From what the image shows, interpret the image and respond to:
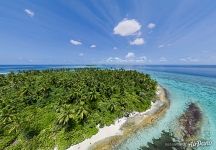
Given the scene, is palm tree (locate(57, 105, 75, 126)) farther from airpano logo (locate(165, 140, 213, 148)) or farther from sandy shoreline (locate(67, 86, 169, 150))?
airpano logo (locate(165, 140, 213, 148))

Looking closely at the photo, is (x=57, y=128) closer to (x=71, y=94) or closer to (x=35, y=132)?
(x=35, y=132)

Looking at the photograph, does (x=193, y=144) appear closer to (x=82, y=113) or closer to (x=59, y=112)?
(x=82, y=113)

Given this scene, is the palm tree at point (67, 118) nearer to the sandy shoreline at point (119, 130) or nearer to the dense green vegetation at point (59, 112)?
the dense green vegetation at point (59, 112)

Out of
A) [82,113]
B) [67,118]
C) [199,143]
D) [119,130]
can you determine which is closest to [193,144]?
[199,143]

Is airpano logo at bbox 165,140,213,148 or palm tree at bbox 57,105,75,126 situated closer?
airpano logo at bbox 165,140,213,148

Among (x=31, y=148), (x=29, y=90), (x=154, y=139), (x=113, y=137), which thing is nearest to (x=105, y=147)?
(x=113, y=137)

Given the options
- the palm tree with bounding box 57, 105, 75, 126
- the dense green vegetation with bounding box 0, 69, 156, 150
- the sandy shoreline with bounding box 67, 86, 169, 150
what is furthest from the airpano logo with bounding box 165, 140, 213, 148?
the palm tree with bounding box 57, 105, 75, 126

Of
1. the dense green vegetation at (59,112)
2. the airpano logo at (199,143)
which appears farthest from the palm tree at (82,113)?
the airpano logo at (199,143)

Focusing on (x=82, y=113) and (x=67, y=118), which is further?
(x=82, y=113)
